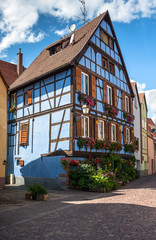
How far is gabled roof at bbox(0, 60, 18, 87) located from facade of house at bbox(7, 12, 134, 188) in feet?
13.1

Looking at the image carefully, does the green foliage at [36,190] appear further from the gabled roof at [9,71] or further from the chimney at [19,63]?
the chimney at [19,63]

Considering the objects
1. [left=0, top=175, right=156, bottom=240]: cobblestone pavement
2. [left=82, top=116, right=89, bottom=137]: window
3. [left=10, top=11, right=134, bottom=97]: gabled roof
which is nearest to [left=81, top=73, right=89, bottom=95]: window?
[left=10, top=11, right=134, bottom=97]: gabled roof

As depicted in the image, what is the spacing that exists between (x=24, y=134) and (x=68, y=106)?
5.24 m

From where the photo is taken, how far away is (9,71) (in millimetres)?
26922

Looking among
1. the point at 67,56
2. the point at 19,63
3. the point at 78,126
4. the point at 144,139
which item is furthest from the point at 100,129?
the point at 144,139

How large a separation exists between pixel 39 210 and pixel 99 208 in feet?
6.74

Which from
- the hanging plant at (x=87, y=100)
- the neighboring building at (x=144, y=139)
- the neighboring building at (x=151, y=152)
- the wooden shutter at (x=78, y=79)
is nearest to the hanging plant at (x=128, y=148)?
the hanging plant at (x=87, y=100)

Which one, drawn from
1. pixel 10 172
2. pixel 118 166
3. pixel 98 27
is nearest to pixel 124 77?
pixel 98 27

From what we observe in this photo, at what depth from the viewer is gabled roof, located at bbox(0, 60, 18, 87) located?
1012 inches

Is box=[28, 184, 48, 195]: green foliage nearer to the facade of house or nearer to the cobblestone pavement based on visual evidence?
the cobblestone pavement

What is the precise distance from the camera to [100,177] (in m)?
15.4

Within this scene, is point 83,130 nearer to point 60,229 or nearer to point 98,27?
point 98,27

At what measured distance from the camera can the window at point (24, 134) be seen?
19766 millimetres

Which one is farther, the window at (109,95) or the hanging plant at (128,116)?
the hanging plant at (128,116)
